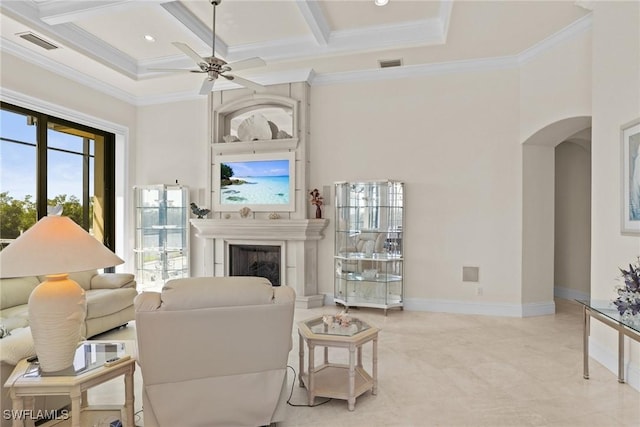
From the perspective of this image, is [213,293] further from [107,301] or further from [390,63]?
[390,63]

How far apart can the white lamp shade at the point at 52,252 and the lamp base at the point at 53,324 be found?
0.49 ft

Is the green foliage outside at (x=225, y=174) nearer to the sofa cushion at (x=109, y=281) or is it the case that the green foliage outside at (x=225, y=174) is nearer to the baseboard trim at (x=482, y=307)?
the sofa cushion at (x=109, y=281)

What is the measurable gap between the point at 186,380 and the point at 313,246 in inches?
140

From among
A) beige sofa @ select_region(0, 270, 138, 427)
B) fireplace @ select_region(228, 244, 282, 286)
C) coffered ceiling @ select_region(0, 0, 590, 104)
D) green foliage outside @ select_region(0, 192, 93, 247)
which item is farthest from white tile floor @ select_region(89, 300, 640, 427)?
coffered ceiling @ select_region(0, 0, 590, 104)

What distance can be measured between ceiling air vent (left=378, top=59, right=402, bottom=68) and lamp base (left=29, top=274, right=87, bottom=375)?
4.43 metres

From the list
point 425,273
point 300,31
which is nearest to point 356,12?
point 300,31

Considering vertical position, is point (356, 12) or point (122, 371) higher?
point (356, 12)

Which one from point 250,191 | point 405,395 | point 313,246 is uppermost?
point 250,191

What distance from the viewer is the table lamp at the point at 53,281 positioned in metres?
1.90

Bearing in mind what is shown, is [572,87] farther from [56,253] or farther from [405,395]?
[56,253]

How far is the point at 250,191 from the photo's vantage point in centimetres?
578

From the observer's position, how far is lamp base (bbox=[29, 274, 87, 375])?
195 cm

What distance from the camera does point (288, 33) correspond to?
455cm

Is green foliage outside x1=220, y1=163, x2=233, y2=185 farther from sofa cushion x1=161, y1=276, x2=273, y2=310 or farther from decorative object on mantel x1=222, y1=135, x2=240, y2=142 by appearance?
sofa cushion x1=161, y1=276, x2=273, y2=310
